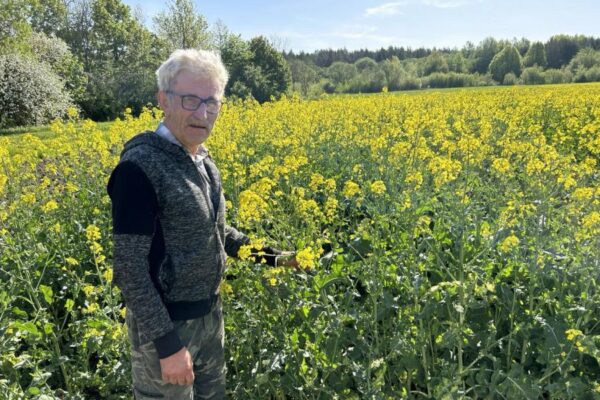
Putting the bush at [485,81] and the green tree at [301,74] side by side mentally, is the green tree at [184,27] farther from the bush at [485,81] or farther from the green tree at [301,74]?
the bush at [485,81]

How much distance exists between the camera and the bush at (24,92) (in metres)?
18.1

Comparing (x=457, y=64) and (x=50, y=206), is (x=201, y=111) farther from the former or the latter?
(x=457, y=64)

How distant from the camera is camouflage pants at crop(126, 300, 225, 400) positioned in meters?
1.85

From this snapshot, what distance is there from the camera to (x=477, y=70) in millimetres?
65562

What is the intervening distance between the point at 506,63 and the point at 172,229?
5979 centimetres

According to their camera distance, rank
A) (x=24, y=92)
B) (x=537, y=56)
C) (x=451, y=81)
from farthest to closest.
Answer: (x=537, y=56)
(x=451, y=81)
(x=24, y=92)

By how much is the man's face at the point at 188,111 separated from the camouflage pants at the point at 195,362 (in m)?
0.70

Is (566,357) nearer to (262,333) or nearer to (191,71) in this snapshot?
(262,333)

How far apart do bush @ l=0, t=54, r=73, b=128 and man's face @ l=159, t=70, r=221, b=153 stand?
18.9 meters

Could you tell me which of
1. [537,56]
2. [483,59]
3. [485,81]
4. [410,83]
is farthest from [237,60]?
[483,59]

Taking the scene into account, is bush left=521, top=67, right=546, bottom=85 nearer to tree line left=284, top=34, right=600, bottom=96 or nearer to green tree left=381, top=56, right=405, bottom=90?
tree line left=284, top=34, right=600, bottom=96

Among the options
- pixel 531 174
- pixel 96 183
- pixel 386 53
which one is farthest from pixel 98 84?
pixel 386 53

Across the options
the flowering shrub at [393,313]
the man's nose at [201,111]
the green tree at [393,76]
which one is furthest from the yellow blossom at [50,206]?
the green tree at [393,76]

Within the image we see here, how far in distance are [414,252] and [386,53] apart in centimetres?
10805
